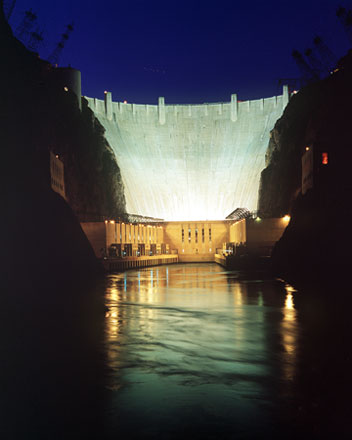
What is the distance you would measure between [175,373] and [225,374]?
794 mm

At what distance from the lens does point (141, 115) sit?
74.4 meters

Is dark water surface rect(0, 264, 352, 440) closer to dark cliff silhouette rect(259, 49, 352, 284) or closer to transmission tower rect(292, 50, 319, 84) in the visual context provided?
dark cliff silhouette rect(259, 49, 352, 284)

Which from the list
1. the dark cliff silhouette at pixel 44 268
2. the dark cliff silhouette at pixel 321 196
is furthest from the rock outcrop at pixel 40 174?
the dark cliff silhouette at pixel 321 196

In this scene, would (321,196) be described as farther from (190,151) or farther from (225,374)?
(190,151)

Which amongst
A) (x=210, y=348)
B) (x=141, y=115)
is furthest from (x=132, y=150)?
(x=210, y=348)

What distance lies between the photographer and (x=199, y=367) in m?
7.82

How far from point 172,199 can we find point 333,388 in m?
68.7

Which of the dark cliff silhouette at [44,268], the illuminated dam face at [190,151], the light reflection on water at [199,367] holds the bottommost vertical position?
the light reflection on water at [199,367]

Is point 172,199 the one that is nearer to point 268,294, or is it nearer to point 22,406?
point 268,294

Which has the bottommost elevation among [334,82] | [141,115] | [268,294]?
[268,294]

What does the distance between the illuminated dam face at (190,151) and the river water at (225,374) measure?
5882 cm

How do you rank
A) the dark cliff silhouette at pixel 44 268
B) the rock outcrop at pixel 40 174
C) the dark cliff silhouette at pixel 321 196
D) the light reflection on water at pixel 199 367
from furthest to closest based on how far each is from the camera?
1. the dark cliff silhouette at pixel 321 196
2. the rock outcrop at pixel 40 174
3. the dark cliff silhouette at pixel 44 268
4. the light reflection on water at pixel 199 367

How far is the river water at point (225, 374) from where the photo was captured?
207 inches

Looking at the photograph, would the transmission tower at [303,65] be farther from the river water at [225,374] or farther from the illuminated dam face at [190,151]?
the river water at [225,374]
